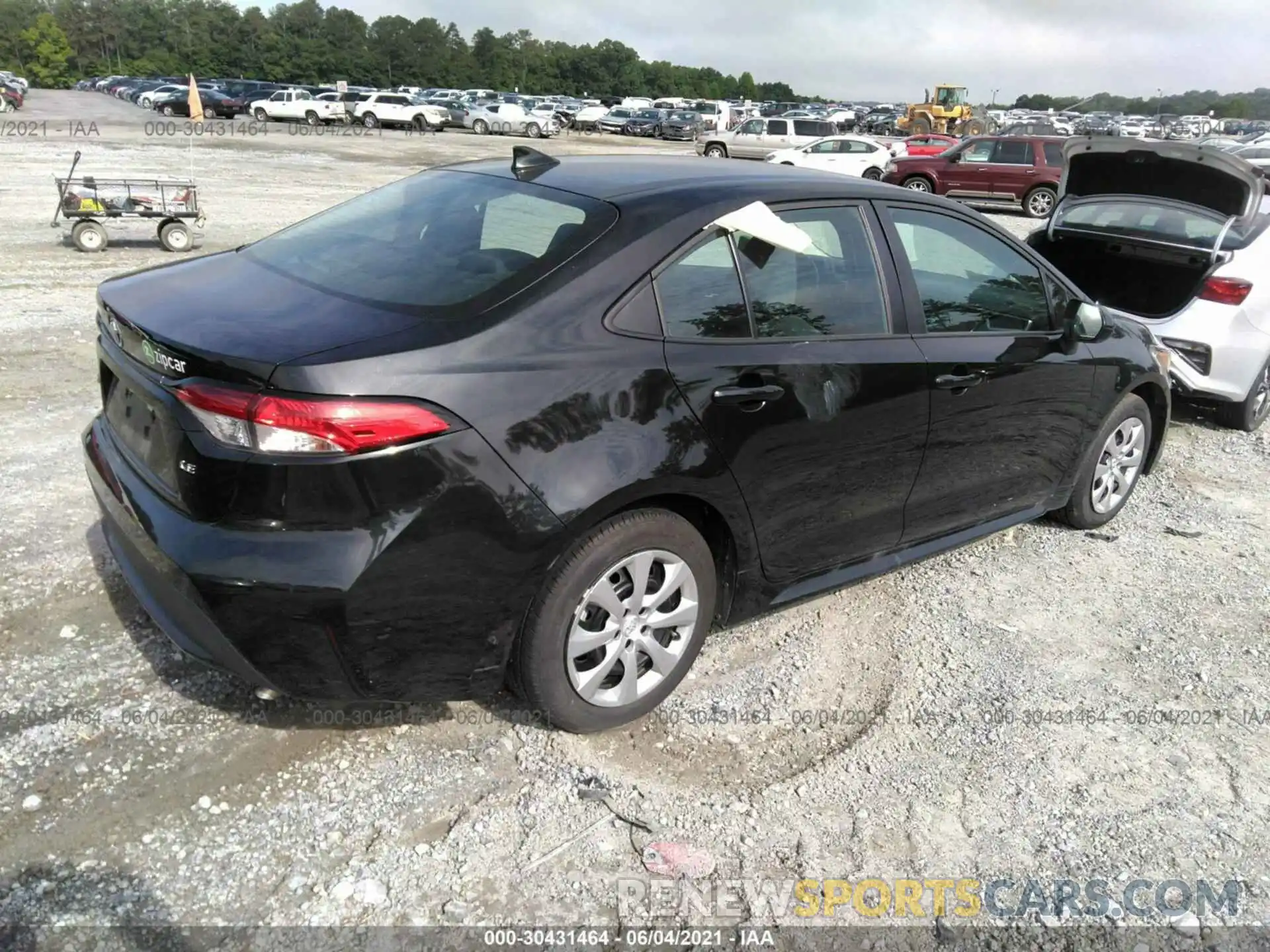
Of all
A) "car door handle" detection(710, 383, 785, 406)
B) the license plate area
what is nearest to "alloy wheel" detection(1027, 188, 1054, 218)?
"car door handle" detection(710, 383, 785, 406)

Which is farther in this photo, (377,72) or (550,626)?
(377,72)

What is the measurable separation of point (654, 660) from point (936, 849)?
3.31 feet

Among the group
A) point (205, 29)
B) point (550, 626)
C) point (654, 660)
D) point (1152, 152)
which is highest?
point (205, 29)

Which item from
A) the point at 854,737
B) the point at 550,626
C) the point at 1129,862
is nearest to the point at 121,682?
the point at 550,626

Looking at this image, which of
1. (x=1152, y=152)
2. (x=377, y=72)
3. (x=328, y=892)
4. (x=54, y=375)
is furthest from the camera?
(x=377, y=72)

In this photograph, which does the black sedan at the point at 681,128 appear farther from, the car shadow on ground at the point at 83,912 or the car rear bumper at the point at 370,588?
the car shadow on ground at the point at 83,912

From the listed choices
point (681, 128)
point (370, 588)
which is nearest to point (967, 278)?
point (370, 588)

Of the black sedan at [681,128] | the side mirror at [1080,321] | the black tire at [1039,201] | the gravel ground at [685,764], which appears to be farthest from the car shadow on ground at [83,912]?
the black sedan at [681,128]

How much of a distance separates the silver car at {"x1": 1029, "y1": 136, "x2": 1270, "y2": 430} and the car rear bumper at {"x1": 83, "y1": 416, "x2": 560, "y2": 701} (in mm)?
5586

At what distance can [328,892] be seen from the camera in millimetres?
2400

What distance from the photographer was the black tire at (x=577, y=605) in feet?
8.89

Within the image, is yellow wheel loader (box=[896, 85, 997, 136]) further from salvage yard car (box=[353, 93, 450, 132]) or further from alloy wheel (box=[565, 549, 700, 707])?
alloy wheel (box=[565, 549, 700, 707])

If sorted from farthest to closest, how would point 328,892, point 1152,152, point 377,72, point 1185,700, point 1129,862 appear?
point 377,72 < point 1152,152 < point 1185,700 < point 1129,862 < point 328,892

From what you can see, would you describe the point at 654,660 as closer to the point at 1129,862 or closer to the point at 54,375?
the point at 1129,862
